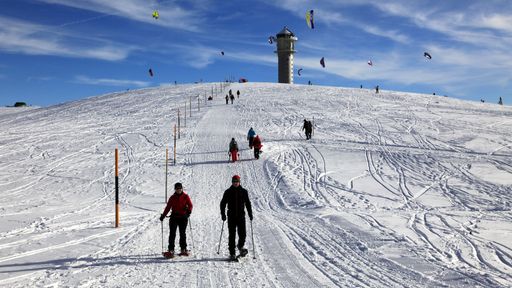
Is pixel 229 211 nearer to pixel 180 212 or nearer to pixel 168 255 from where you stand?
pixel 180 212

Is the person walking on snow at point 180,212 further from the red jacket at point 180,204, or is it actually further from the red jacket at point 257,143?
the red jacket at point 257,143

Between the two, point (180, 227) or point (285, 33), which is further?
point (285, 33)

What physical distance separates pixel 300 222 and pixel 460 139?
72.3ft

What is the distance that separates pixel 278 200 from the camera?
16.3m

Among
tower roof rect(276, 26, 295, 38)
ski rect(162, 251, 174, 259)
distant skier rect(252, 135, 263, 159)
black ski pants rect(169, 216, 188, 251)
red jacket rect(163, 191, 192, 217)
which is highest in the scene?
tower roof rect(276, 26, 295, 38)

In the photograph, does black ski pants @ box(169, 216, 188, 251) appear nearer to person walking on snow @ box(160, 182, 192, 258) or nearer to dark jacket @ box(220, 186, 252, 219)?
person walking on snow @ box(160, 182, 192, 258)

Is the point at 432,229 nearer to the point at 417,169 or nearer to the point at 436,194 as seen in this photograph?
the point at 436,194

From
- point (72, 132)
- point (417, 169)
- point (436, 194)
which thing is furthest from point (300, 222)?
point (72, 132)

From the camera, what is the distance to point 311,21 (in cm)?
4491

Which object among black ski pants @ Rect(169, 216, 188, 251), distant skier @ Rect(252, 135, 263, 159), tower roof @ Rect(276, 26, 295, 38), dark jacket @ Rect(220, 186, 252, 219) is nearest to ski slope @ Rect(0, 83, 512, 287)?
black ski pants @ Rect(169, 216, 188, 251)

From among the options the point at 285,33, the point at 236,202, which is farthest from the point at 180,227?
the point at 285,33

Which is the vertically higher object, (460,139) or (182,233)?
(460,139)

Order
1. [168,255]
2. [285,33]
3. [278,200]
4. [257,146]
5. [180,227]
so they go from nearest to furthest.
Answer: [168,255] < [180,227] < [278,200] < [257,146] < [285,33]

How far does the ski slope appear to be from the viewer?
786 centimetres
